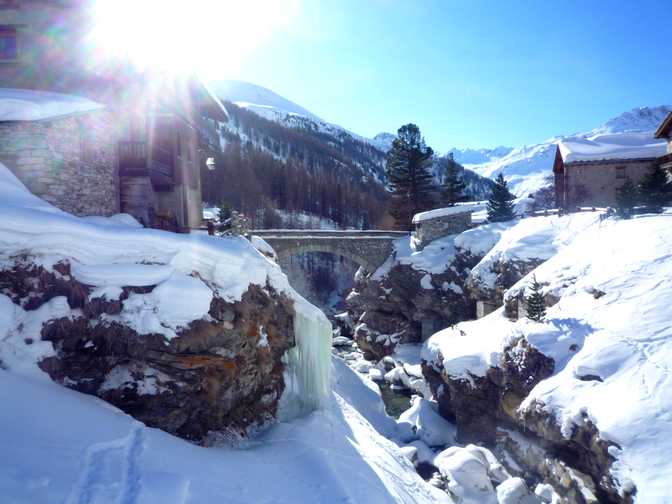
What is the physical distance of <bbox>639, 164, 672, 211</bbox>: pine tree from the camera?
17359mm

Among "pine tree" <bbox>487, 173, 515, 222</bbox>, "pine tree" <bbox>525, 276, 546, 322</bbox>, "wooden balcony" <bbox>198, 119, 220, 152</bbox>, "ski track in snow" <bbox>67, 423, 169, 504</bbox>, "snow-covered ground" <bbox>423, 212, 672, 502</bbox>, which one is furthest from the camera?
"pine tree" <bbox>487, 173, 515, 222</bbox>

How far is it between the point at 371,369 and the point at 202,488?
17.6m

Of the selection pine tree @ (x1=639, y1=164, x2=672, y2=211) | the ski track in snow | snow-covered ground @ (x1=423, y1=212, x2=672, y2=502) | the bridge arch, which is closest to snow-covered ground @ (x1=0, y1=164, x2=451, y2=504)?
the ski track in snow

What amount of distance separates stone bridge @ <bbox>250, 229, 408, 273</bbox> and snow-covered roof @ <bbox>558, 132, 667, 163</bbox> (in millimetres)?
12811

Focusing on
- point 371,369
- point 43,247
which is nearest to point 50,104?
point 43,247

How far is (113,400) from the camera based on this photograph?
6457 mm

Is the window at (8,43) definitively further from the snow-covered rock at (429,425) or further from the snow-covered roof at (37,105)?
the snow-covered rock at (429,425)

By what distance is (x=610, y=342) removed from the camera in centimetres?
1019

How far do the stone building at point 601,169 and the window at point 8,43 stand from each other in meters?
27.1

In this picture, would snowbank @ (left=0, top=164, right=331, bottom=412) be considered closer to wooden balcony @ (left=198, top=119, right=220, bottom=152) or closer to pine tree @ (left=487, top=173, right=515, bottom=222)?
wooden balcony @ (left=198, top=119, right=220, bottom=152)

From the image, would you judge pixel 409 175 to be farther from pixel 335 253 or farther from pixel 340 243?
pixel 335 253

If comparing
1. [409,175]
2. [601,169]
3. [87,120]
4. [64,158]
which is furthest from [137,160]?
[601,169]

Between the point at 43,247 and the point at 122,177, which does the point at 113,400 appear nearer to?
the point at 43,247

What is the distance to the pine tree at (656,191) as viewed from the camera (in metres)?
17.4
